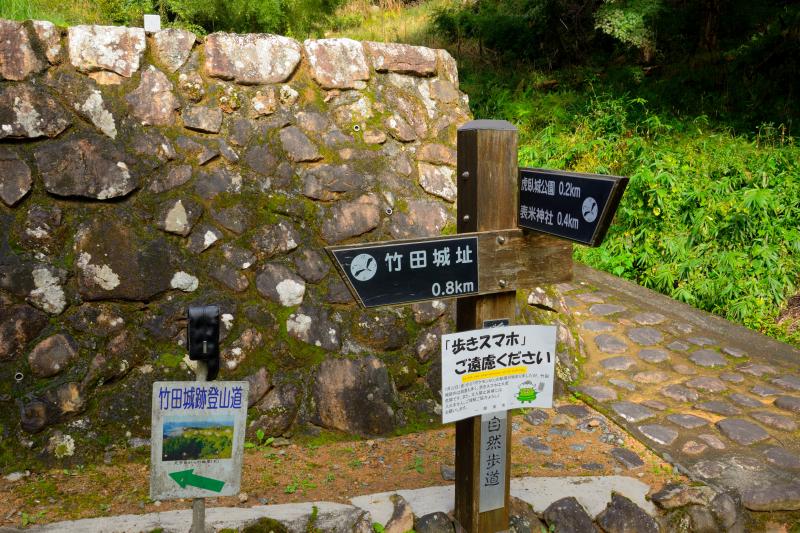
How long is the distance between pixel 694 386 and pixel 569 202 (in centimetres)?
279

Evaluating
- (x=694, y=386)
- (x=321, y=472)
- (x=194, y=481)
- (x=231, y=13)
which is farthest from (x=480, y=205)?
(x=231, y=13)

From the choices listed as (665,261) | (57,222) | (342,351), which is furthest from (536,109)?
(57,222)

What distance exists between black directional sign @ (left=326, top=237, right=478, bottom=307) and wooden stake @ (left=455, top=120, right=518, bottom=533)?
6.0 inches

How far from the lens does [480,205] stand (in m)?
3.08

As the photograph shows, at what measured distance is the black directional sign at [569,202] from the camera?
278 cm

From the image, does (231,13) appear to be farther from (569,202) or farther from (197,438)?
(197,438)

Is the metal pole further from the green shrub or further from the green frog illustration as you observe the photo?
the green shrub

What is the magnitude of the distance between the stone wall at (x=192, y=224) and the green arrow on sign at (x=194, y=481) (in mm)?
1387

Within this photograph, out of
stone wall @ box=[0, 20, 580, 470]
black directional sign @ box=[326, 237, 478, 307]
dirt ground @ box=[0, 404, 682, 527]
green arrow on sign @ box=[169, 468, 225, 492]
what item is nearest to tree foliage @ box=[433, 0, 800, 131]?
stone wall @ box=[0, 20, 580, 470]

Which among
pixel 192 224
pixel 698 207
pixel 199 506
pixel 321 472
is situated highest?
pixel 192 224

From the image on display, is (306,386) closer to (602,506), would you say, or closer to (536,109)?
(602,506)

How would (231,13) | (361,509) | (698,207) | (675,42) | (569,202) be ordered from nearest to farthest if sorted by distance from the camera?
(569,202) → (361,509) → (698,207) → (231,13) → (675,42)

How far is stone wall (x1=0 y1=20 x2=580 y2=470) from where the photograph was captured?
4035 mm

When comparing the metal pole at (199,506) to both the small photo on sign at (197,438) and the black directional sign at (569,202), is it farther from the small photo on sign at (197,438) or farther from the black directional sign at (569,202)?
the black directional sign at (569,202)
